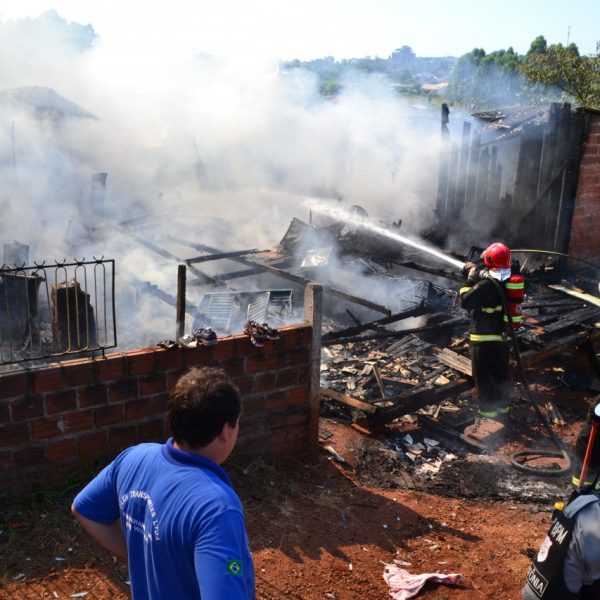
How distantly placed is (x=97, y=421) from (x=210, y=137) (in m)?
19.7

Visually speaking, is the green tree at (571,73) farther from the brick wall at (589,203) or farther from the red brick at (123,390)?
the red brick at (123,390)

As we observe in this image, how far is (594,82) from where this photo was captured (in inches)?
837

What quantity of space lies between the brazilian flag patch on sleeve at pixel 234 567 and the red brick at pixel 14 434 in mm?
2911

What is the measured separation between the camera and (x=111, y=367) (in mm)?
4434

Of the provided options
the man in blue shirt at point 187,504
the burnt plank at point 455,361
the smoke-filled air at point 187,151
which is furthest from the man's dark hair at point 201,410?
the smoke-filled air at point 187,151

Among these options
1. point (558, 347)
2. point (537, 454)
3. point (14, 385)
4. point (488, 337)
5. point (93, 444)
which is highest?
point (14, 385)

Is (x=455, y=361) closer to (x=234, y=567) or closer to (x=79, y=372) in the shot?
(x=79, y=372)

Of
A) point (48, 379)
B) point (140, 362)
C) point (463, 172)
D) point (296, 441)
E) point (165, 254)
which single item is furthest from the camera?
point (463, 172)

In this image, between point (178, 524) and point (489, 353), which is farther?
point (489, 353)

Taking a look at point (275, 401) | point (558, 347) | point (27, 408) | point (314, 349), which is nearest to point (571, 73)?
point (558, 347)

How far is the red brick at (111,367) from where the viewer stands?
4.40 meters

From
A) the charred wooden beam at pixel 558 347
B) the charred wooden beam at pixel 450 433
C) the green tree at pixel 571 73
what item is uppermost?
the green tree at pixel 571 73

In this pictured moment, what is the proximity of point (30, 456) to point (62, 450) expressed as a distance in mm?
207

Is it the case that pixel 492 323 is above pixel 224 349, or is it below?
below
